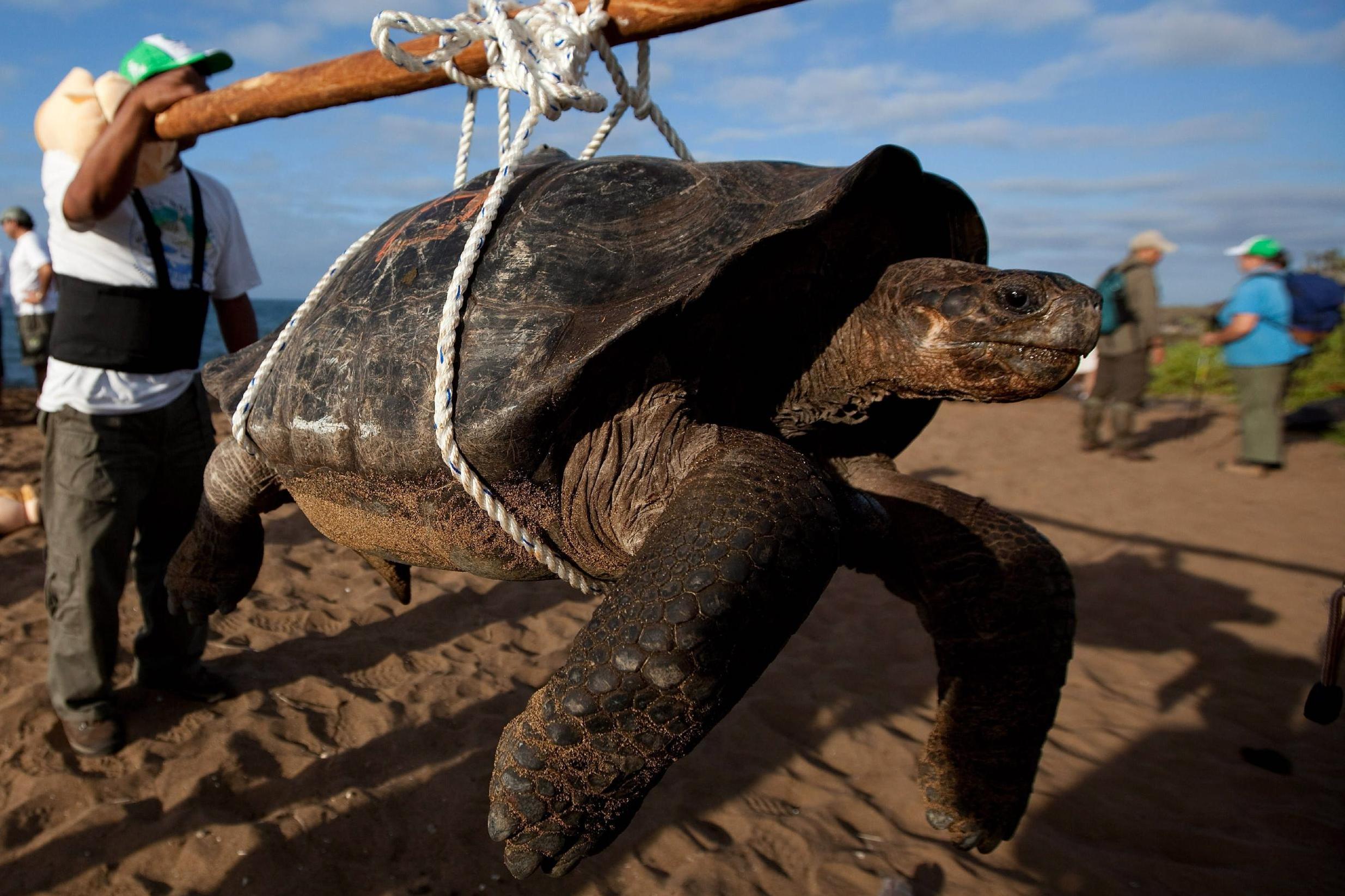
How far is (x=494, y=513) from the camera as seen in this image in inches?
66.2

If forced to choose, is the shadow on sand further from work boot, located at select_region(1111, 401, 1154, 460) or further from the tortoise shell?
work boot, located at select_region(1111, 401, 1154, 460)

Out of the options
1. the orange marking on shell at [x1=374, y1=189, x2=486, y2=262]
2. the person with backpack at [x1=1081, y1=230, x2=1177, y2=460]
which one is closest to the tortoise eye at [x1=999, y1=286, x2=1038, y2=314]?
the orange marking on shell at [x1=374, y1=189, x2=486, y2=262]

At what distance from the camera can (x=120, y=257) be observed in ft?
10.6

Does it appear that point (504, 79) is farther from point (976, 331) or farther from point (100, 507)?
point (100, 507)

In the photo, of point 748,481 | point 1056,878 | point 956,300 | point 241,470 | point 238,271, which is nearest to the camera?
point 748,481

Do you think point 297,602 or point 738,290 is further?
point 297,602

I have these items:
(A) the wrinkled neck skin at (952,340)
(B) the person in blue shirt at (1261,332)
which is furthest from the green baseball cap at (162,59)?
(B) the person in blue shirt at (1261,332)

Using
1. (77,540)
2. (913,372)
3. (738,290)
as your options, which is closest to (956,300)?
(913,372)

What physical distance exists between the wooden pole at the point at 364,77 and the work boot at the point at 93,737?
2.54 meters

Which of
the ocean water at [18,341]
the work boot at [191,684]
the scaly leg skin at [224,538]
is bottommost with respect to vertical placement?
the ocean water at [18,341]

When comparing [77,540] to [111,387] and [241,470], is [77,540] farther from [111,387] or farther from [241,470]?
[241,470]

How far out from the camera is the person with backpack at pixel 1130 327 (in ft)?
28.6

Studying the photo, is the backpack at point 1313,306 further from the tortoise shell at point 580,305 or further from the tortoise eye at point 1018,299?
the tortoise eye at point 1018,299

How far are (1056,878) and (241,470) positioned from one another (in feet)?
10.7
